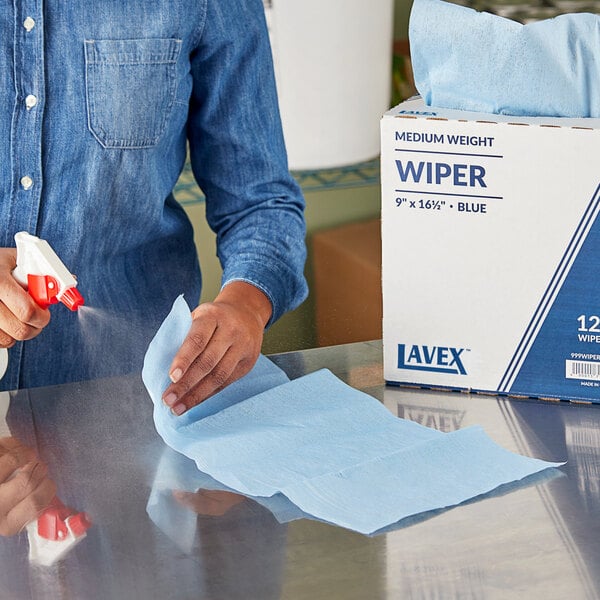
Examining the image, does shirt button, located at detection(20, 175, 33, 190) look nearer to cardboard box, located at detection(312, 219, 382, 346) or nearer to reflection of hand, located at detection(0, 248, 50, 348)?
reflection of hand, located at detection(0, 248, 50, 348)

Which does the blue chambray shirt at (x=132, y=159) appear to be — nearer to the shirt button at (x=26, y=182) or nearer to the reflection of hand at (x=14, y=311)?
the shirt button at (x=26, y=182)

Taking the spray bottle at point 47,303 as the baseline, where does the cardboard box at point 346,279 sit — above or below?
Answer: below

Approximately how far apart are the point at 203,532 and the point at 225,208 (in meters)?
0.55

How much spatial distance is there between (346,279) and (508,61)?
123cm

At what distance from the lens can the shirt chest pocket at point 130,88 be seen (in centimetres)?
116

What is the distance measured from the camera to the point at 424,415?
999 mm

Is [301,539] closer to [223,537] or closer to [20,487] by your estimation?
[223,537]

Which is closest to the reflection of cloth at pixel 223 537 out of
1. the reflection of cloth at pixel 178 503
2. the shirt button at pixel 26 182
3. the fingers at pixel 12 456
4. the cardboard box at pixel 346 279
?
the reflection of cloth at pixel 178 503

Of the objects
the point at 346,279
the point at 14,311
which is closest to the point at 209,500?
the point at 14,311

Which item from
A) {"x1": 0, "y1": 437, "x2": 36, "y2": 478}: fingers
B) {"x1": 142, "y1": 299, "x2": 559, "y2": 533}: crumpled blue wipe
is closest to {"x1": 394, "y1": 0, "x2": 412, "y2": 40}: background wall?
{"x1": 142, "y1": 299, "x2": 559, "y2": 533}: crumpled blue wipe

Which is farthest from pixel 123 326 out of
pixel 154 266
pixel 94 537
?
pixel 94 537

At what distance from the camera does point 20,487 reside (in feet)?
2.93

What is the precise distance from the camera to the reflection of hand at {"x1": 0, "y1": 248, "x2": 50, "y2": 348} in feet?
3.13

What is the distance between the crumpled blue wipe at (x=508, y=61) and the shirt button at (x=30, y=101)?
41cm
